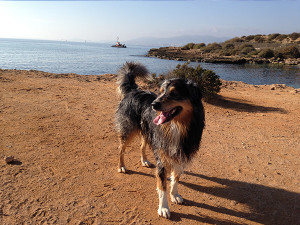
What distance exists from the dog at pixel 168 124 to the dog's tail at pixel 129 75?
1.32 ft

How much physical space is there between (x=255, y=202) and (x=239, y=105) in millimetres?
6864

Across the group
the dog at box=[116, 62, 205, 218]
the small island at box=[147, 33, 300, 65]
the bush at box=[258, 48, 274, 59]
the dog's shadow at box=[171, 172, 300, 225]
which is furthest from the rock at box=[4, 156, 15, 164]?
the bush at box=[258, 48, 274, 59]

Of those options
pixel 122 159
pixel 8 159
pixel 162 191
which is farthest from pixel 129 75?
pixel 8 159

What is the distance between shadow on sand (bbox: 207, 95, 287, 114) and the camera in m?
9.42

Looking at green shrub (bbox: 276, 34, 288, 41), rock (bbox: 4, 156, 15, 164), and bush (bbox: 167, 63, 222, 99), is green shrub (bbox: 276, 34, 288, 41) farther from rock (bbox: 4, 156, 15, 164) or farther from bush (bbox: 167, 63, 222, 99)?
rock (bbox: 4, 156, 15, 164)

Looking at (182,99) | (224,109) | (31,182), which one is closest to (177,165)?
(182,99)

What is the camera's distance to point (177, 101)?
2986 millimetres

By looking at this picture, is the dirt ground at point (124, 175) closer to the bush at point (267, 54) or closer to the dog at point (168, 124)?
the dog at point (168, 124)

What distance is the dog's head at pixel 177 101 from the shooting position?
9.80 feet

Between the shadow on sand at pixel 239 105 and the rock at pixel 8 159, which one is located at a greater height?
the shadow on sand at pixel 239 105

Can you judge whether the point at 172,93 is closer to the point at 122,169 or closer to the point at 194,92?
the point at 194,92

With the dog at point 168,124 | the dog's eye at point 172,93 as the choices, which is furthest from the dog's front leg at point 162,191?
the dog's eye at point 172,93

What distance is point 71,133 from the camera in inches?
252

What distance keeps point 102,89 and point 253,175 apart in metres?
9.53
